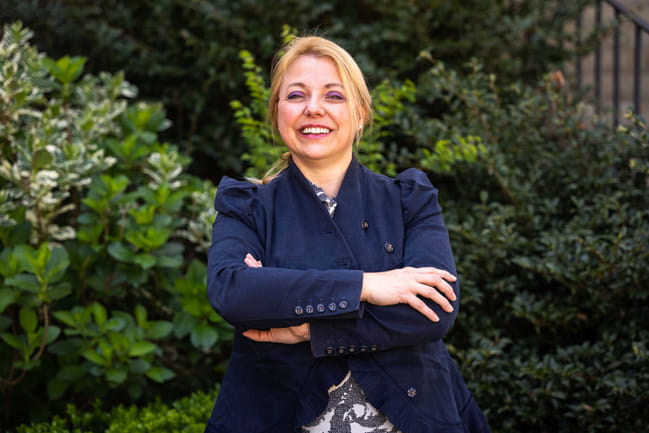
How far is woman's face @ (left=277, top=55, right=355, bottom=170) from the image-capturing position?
5.99 feet

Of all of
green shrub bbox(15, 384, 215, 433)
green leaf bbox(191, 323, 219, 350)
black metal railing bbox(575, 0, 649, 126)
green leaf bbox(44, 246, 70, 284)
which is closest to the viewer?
green shrub bbox(15, 384, 215, 433)

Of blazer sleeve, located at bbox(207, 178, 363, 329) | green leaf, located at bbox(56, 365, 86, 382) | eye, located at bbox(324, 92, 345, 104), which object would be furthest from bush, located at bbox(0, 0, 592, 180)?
blazer sleeve, located at bbox(207, 178, 363, 329)

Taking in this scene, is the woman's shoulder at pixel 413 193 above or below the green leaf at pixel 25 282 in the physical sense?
above

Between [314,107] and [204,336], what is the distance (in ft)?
4.99

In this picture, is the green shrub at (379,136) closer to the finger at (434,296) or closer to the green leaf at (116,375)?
the green leaf at (116,375)

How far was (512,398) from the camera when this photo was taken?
3.03m

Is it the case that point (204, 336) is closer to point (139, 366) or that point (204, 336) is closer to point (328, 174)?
point (139, 366)

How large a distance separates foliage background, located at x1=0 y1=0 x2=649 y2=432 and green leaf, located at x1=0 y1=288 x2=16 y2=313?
0.5 inches

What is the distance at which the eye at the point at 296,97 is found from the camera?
1.85m

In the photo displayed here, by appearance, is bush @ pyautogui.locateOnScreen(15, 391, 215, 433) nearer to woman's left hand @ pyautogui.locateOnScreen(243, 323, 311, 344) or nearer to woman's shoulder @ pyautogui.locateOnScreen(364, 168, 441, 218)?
woman's left hand @ pyautogui.locateOnScreen(243, 323, 311, 344)

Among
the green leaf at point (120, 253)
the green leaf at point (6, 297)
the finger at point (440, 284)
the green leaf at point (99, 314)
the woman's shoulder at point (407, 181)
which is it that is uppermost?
the woman's shoulder at point (407, 181)

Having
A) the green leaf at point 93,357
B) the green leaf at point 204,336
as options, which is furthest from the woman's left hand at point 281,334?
the green leaf at point 93,357

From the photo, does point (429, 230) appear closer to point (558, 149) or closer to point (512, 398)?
point (512, 398)

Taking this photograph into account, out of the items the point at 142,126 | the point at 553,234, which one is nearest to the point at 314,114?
the point at 553,234
